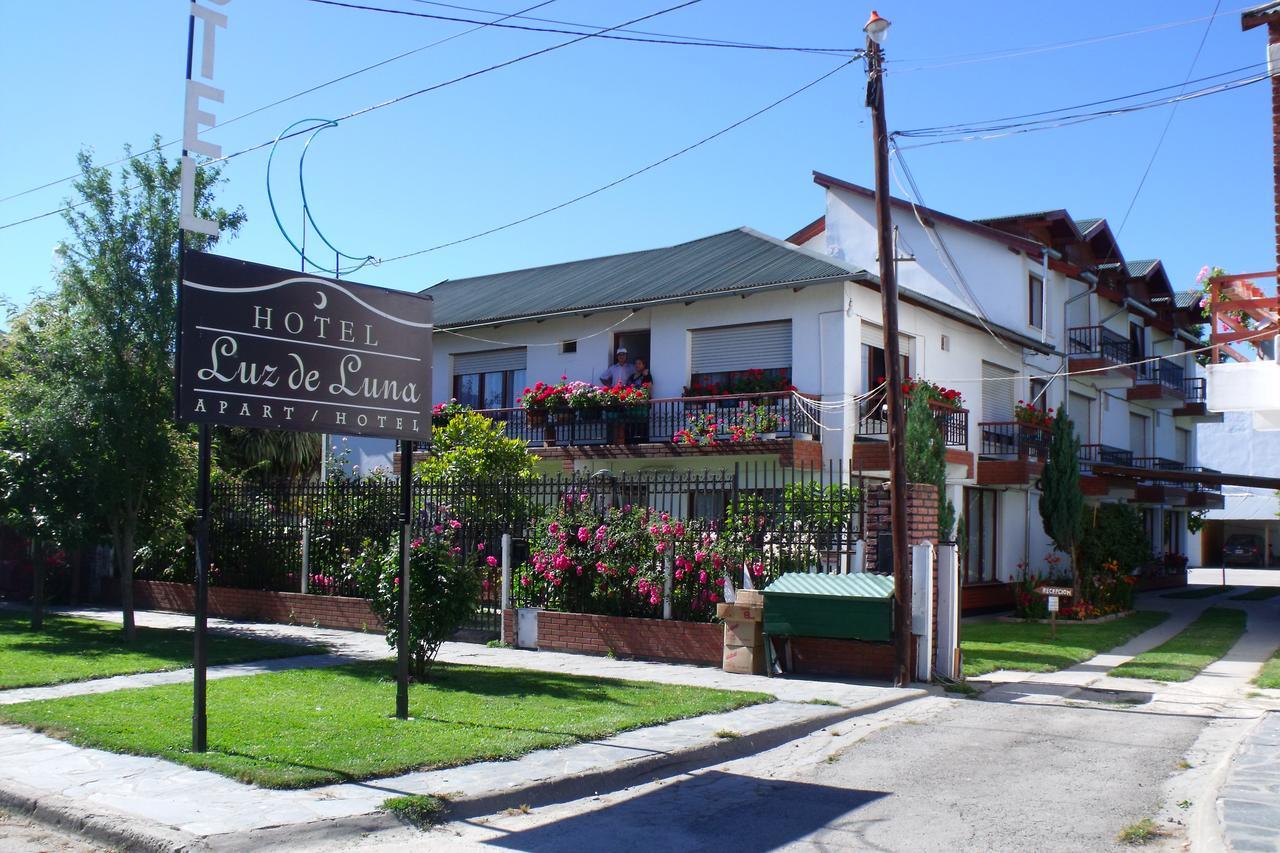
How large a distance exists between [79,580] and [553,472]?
373 inches

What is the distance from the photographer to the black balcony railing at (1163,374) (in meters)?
34.5

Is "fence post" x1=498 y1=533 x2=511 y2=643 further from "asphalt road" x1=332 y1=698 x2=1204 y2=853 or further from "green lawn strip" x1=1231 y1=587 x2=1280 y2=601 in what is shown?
"green lawn strip" x1=1231 y1=587 x2=1280 y2=601

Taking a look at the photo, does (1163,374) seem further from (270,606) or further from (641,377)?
(270,606)

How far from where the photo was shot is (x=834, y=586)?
12.4 metres

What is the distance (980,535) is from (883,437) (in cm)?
573

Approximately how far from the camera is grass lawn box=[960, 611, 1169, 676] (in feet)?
48.5

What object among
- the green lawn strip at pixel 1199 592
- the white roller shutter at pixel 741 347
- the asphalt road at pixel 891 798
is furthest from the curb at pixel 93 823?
the green lawn strip at pixel 1199 592

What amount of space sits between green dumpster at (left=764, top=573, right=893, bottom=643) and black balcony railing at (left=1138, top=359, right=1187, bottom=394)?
82.8 ft

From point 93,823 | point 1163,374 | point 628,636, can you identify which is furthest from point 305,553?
point 1163,374

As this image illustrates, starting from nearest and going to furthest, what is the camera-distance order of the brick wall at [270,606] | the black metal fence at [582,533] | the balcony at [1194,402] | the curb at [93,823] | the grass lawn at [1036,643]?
the curb at [93,823]
the black metal fence at [582,533]
the grass lawn at [1036,643]
the brick wall at [270,606]
the balcony at [1194,402]

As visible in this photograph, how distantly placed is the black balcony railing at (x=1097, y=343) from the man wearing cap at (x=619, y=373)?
13058 millimetres

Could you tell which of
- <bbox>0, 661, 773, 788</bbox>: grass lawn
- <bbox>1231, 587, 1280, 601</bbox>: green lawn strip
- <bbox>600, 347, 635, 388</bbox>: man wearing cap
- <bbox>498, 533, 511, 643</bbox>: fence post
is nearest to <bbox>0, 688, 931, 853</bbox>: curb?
<bbox>0, 661, 773, 788</bbox>: grass lawn

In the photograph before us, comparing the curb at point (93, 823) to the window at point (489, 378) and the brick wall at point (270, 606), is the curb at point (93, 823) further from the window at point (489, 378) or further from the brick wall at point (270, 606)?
the window at point (489, 378)

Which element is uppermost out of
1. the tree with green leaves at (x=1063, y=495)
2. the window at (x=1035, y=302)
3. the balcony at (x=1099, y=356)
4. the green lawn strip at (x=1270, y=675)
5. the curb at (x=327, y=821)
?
the window at (x=1035, y=302)
